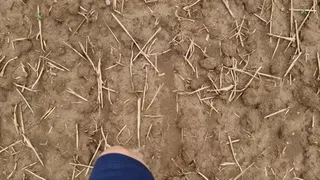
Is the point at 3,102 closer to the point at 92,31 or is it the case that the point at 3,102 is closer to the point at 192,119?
the point at 92,31

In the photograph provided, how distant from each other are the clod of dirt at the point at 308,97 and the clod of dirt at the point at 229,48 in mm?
422

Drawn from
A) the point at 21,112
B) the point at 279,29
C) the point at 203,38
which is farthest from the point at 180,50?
the point at 21,112

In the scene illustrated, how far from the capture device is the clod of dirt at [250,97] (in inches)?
107

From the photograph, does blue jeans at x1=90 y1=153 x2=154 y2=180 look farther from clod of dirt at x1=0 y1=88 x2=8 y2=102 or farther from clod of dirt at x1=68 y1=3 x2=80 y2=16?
clod of dirt at x1=68 y1=3 x2=80 y2=16

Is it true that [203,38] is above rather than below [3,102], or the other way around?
above

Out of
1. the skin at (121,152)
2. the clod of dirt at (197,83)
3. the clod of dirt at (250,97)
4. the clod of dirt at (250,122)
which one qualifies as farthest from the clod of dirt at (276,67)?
the skin at (121,152)

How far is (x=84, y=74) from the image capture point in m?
2.72

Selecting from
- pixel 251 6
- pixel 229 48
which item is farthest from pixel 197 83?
pixel 251 6

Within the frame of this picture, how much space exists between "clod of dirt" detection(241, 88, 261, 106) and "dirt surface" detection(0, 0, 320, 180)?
0.06ft

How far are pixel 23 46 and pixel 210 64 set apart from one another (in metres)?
1.05

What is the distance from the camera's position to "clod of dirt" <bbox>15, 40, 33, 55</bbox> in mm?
2732

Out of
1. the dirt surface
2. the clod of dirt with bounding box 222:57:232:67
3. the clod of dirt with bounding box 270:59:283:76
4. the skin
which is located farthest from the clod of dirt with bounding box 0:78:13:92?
the clod of dirt with bounding box 270:59:283:76

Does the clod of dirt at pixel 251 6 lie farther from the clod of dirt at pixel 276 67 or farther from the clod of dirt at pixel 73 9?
the clod of dirt at pixel 73 9

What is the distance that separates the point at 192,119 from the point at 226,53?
413 millimetres
